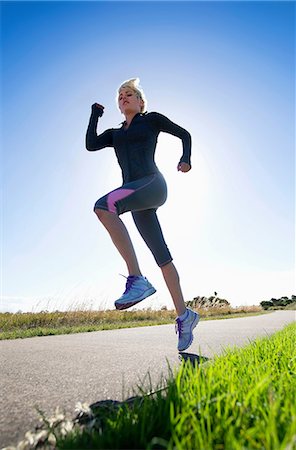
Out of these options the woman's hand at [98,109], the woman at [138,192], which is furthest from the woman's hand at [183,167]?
the woman's hand at [98,109]

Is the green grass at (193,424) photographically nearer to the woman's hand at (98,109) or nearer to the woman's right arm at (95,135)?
the woman's right arm at (95,135)

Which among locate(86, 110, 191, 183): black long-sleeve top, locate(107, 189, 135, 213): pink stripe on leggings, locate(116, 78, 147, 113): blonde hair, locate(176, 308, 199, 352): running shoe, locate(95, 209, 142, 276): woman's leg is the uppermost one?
locate(116, 78, 147, 113): blonde hair

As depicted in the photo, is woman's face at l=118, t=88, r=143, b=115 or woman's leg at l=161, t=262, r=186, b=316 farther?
woman's face at l=118, t=88, r=143, b=115

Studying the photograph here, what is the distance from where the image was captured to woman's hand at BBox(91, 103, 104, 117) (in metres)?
3.97

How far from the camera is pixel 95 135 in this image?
13.1 ft

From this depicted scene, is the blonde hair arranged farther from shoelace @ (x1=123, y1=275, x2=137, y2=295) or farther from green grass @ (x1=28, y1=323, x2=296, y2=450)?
green grass @ (x1=28, y1=323, x2=296, y2=450)

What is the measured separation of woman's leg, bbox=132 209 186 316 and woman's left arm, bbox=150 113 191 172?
578mm

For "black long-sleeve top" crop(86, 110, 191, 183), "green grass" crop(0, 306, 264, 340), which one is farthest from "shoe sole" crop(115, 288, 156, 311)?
"green grass" crop(0, 306, 264, 340)

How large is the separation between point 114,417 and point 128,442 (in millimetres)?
202

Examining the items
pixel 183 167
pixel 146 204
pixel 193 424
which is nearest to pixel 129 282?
pixel 146 204

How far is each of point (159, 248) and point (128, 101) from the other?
58.6 inches

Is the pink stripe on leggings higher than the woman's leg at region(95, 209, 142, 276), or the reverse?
the pink stripe on leggings

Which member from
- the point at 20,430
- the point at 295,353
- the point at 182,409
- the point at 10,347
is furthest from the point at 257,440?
the point at 10,347

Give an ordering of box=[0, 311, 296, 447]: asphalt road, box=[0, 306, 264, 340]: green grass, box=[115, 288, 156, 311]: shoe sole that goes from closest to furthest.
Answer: box=[0, 311, 296, 447]: asphalt road, box=[115, 288, 156, 311]: shoe sole, box=[0, 306, 264, 340]: green grass
